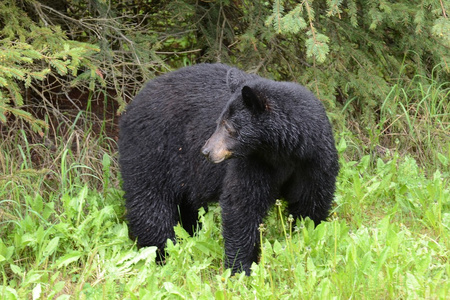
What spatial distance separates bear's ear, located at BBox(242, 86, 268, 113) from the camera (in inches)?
140

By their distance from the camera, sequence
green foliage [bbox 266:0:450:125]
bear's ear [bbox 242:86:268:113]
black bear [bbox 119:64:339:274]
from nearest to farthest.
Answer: bear's ear [bbox 242:86:268:113] < black bear [bbox 119:64:339:274] < green foliage [bbox 266:0:450:125]

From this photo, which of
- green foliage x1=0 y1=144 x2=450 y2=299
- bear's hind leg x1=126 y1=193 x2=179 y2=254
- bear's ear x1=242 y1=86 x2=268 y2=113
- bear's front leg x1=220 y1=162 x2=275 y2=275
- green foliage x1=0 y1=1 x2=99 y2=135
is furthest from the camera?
bear's hind leg x1=126 y1=193 x2=179 y2=254

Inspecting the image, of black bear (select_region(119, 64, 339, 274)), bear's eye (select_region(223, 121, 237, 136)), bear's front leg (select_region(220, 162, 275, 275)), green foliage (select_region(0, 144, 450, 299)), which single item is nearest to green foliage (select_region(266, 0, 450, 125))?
green foliage (select_region(0, 144, 450, 299))

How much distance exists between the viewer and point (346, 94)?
5781 millimetres

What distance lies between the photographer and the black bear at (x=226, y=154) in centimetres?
373

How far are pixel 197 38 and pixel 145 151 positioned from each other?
81.2 inches

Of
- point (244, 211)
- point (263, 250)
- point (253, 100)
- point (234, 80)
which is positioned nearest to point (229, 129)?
point (253, 100)

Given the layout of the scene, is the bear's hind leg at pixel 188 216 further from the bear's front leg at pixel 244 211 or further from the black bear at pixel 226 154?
the bear's front leg at pixel 244 211

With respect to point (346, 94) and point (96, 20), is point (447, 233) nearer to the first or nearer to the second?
point (346, 94)

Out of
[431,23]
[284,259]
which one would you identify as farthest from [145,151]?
[431,23]

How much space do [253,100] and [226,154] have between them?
37cm

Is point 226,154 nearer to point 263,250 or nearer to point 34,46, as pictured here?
point 263,250

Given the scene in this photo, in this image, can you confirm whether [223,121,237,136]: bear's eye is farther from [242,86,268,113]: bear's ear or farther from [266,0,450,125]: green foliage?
[266,0,450,125]: green foliage

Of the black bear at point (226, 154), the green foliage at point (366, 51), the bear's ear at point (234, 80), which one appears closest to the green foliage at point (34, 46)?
the black bear at point (226, 154)
